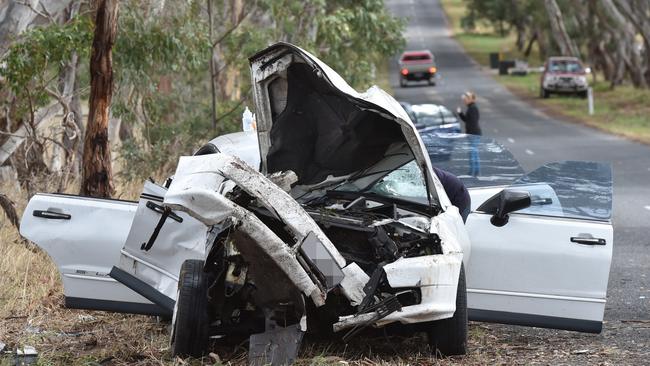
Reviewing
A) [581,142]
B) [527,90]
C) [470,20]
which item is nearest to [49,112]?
[581,142]

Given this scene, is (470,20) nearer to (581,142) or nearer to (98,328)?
(581,142)

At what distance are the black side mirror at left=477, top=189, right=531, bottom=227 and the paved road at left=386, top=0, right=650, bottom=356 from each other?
1772 mm

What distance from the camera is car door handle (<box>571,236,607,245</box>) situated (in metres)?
7.69

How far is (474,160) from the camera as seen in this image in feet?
33.3

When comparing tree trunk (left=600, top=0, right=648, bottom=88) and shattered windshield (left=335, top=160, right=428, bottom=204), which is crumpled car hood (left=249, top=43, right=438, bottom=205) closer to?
shattered windshield (left=335, top=160, right=428, bottom=204)

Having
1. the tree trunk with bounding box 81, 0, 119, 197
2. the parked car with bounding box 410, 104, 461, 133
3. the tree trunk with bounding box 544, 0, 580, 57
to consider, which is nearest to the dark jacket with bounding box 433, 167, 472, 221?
the tree trunk with bounding box 81, 0, 119, 197

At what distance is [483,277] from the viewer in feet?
25.6

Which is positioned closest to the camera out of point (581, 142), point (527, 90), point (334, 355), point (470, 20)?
point (334, 355)

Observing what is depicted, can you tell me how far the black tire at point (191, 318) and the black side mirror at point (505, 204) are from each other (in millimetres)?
1954

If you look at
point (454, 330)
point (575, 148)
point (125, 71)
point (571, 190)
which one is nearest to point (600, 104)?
point (575, 148)

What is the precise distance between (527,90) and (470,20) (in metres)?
29.9

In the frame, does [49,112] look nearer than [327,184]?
No

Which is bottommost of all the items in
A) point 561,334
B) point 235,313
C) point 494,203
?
point 561,334

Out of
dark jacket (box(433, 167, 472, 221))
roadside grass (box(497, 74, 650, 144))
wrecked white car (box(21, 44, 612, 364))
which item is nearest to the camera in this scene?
wrecked white car (box(21, 44, 612, 364))
